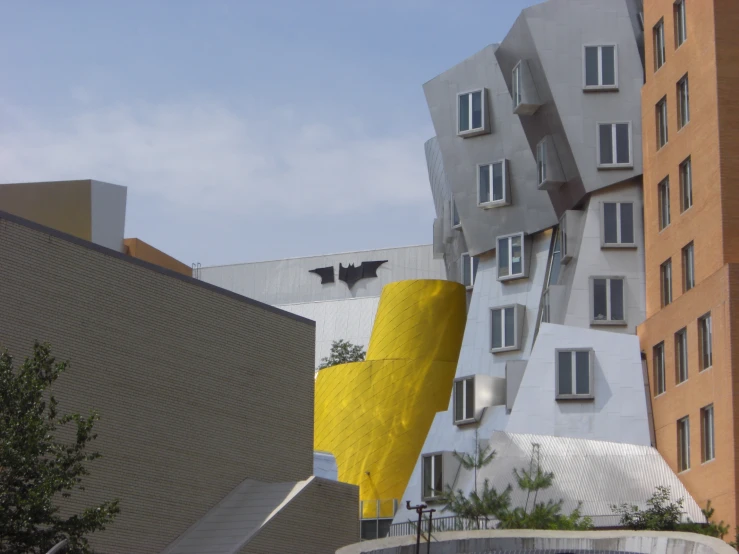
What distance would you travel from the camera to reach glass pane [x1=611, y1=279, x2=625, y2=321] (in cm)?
5003

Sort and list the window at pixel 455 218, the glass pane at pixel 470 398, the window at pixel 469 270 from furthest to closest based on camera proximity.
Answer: the window at pixel 455 218, the window at pixel 469 270, the glass pane at pixel 470 398

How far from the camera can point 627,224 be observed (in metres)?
50.7

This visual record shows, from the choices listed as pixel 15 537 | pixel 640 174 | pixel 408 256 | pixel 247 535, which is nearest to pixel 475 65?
pixel 640 174

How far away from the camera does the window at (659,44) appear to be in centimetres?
4862

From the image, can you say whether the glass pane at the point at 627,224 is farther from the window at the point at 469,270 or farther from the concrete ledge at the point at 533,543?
the concrete ledge at the point at 533,543

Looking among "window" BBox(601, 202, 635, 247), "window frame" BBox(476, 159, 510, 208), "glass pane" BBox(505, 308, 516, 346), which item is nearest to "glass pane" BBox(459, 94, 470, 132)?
"window frame" BBox(476, 159, 510, 208)

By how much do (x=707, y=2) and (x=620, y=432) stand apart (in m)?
14.2

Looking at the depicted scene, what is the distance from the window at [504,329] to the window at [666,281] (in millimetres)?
8562

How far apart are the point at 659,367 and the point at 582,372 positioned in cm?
258

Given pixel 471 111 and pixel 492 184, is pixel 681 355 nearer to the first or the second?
pixel 492 184

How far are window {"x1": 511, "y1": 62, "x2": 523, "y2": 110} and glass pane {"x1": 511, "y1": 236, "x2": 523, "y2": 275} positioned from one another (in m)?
5.83

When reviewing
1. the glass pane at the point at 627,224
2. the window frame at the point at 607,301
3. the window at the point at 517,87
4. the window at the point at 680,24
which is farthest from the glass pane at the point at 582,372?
the window at the point at 680,24

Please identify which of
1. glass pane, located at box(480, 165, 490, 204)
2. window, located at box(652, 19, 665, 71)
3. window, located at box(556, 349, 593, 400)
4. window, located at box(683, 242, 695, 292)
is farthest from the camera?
glass pane, located at box(480, 165, 490, 204)

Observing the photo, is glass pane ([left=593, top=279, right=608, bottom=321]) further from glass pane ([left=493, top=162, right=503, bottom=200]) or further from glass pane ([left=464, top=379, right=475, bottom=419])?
glass pane ([left=493, top=162, right=503, bottom=200])
